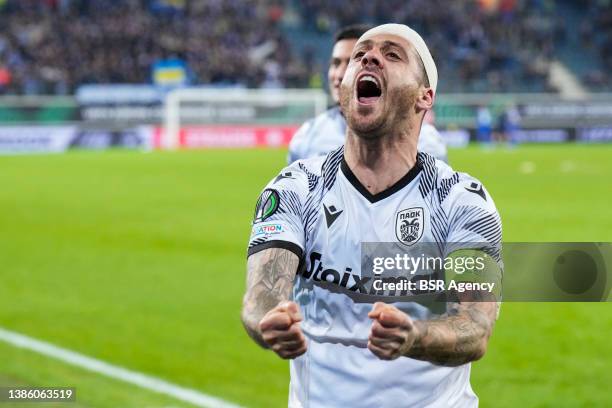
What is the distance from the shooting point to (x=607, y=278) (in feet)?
12.6

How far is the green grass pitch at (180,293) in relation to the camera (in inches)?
289

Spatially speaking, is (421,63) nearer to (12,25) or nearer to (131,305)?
(131,305)

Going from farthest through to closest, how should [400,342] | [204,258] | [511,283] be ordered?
[204,258]
[511,283]
[400,342]

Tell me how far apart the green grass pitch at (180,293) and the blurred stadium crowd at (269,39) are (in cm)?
1553

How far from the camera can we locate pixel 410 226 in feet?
10.6

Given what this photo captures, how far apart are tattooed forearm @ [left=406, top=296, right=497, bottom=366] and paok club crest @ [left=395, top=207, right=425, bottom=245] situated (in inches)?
10.6

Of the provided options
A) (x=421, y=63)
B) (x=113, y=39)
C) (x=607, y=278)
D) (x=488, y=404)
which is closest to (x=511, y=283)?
(x=607, y=278)

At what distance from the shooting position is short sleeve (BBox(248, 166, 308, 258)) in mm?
3160

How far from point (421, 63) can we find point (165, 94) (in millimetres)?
35885

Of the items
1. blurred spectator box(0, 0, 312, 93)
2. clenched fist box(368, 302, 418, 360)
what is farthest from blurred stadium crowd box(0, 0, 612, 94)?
clenched fist box(368, 302, 418, 360)

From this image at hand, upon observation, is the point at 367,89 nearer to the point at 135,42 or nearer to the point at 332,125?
the point at 332,125

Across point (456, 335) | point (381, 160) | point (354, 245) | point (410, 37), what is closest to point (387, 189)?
point (381, 160)

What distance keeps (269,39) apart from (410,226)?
42171 millimetres

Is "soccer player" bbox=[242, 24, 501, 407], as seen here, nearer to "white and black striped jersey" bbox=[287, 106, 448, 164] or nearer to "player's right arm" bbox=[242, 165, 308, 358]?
"player's right arm" bbox=[242, 165, 308, 358]
